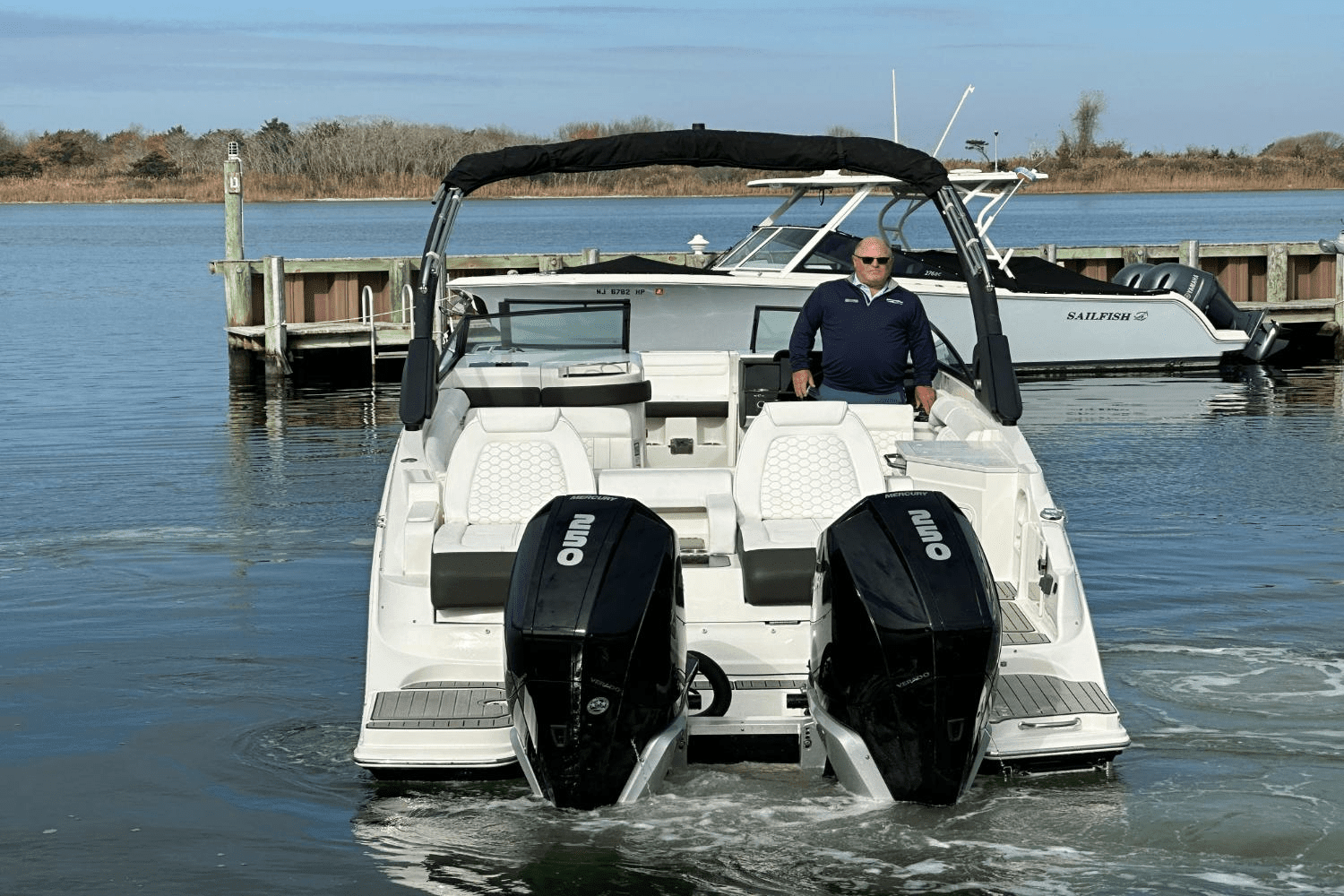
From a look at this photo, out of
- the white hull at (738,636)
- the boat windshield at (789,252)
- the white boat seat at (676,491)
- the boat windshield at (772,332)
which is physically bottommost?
the white hull at (738,636)

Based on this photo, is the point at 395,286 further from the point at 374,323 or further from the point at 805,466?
the point at 805,466

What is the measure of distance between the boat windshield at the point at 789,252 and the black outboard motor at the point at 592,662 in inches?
462

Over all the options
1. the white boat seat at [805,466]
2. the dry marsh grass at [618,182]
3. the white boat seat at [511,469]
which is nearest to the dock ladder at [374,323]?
the white boat seat at [511,469]

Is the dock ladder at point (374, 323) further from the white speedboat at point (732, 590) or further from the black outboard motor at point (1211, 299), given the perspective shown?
the white speedboat at point (732, 590)

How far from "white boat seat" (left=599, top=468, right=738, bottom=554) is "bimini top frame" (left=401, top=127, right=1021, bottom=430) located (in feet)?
3.65

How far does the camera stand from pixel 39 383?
18.8 meters

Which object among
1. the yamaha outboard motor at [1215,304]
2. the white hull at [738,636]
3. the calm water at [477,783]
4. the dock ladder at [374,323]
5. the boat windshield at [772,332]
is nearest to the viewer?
the calm water at [477,783]

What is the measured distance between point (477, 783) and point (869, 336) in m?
3.27

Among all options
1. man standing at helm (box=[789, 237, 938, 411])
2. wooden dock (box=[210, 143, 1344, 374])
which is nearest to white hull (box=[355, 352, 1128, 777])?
man standing at helm (box=[789, 237, 938, 411])

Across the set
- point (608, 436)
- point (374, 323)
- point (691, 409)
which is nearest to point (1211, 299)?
point (374, 323)

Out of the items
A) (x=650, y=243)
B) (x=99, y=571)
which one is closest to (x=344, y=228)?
(x=650, y=243)

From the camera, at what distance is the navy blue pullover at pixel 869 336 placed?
7.87 m

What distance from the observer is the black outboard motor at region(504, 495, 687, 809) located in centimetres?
457

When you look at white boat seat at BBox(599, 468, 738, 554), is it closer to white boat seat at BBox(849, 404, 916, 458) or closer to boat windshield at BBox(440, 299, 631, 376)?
white boat seat at BBox(849, 404, 916, 458)
